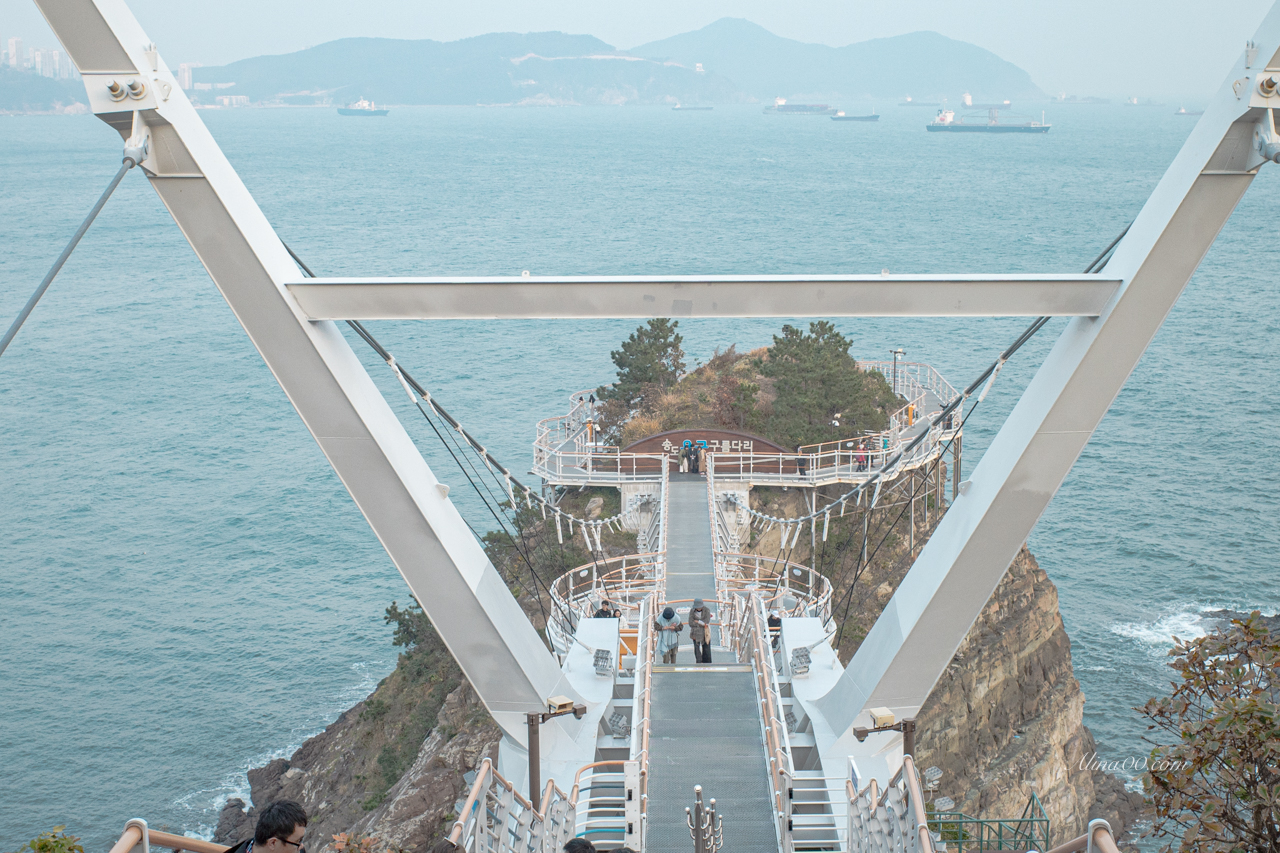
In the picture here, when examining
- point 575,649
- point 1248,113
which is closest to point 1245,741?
point 1248,113

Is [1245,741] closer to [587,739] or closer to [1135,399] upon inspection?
[587,739]

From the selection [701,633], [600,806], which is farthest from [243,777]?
[600,806]

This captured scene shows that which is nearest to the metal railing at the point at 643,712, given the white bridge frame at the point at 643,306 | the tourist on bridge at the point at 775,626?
the white bridge frame at the point at 643,306

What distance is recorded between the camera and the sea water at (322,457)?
34750 millimetres

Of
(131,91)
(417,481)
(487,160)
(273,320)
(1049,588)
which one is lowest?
(417,481)

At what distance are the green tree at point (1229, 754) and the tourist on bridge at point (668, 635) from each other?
10069 millimetres

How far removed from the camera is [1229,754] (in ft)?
16.3

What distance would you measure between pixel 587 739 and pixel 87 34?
27.7 ft

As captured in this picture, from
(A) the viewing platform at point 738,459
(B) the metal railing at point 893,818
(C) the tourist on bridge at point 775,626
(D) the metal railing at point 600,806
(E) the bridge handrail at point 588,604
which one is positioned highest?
(A) the viewing platform at point 738,459

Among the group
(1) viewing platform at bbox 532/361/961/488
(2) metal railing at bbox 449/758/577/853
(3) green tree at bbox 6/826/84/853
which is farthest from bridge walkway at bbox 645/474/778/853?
(1) viewing platform at bbox 532/361/961/488

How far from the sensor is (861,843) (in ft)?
29.7

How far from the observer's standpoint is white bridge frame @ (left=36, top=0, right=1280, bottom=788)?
768 cm

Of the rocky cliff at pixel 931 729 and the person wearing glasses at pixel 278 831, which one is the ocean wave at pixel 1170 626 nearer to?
the rocky cliff at pixel 931 729

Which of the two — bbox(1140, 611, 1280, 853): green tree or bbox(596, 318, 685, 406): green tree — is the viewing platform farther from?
bbox(1140, 611, 1280, 853): green tree
